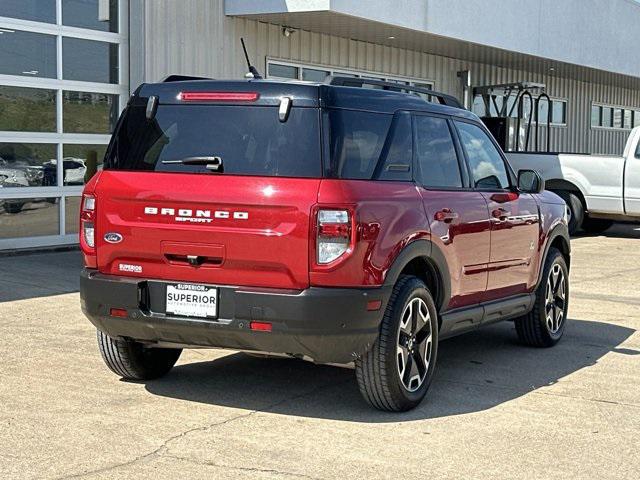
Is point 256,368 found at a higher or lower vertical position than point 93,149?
lower

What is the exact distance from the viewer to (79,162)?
13.8 meters

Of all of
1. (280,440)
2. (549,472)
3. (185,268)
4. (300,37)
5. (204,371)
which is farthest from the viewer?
(300,37)

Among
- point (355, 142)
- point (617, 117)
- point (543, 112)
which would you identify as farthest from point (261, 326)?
point (617, 117)

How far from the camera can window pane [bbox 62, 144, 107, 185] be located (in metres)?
13.7

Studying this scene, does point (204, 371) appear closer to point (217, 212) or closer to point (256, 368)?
point (256, 368)

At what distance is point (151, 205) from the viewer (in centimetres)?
573

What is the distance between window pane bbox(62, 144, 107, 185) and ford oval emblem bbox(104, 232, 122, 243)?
26.4 ft

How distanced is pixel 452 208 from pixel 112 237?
2.12 metres

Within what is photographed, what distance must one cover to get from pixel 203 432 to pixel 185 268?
894 millimetres

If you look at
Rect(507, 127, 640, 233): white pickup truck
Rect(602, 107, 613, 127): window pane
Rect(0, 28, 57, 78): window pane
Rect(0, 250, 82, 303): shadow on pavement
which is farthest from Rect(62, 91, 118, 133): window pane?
Rect(602, 107, 613, 127): window pane

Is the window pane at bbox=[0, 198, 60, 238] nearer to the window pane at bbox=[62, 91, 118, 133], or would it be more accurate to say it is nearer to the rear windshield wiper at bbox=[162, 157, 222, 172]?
the window pane at bbox=[62, 91, 118, 133]

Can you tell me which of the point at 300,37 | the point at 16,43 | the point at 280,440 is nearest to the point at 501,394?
the point at 280,440

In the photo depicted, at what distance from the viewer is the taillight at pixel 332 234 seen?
213 inches

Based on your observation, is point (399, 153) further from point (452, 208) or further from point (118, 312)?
point (118, 312)
